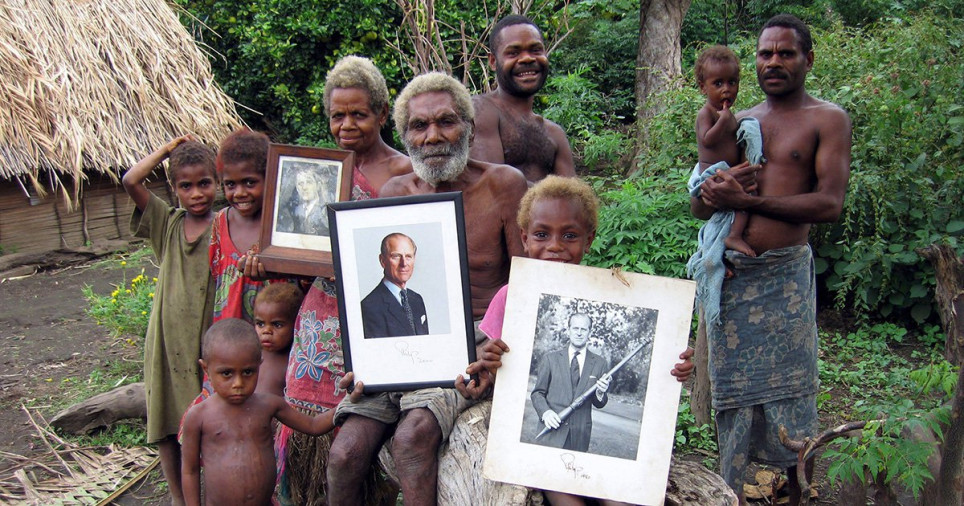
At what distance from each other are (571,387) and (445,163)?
1135 mm

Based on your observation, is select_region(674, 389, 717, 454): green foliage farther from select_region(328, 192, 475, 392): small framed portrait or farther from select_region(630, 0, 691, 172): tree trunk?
select_region(630, 0, 691, 172): tree trunk

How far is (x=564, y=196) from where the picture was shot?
2.78 metres

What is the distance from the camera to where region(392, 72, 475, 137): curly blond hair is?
3234mm

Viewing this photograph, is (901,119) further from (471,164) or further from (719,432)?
(471,164)

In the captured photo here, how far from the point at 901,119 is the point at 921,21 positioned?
4.19 feet

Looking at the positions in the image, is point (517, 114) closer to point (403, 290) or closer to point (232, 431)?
point (403, 290)

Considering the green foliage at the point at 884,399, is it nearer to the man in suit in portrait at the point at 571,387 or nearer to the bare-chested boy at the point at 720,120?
the bare-chested boy at the point at 720,120

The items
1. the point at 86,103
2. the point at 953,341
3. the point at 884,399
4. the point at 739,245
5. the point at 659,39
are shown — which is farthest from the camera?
the point at 659,39

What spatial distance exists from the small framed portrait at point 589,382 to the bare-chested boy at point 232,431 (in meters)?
1.07

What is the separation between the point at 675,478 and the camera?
2.68 m

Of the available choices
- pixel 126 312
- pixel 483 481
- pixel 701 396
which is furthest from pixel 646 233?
pixel 126 312

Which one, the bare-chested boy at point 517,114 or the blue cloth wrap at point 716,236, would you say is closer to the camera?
the blue cloth wrap at point 716,236

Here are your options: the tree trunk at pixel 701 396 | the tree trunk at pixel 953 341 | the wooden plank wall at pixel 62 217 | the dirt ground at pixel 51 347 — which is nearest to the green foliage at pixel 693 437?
the tree trunk at pixel 701 396

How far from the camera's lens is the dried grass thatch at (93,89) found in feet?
26.5
